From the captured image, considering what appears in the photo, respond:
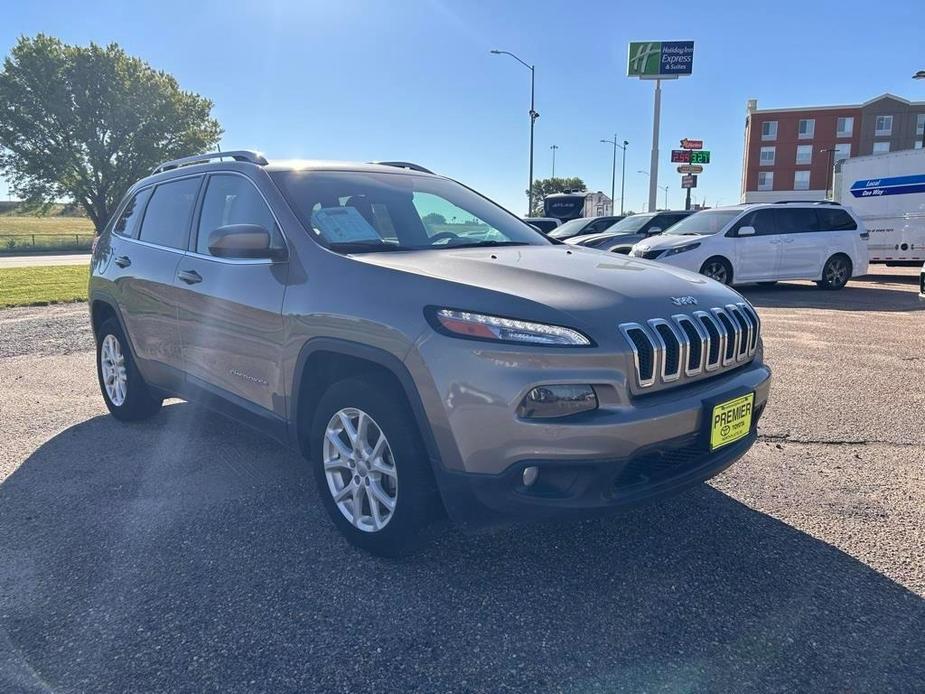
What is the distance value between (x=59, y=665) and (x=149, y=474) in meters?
1.76

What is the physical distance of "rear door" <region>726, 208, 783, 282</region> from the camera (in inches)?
480

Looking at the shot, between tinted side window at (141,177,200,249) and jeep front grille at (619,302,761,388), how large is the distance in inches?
112

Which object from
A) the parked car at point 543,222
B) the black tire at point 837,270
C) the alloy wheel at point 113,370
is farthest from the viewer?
the black tire at point 837,270

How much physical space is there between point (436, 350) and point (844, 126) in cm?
6926

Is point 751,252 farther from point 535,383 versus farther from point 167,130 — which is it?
point 167,130

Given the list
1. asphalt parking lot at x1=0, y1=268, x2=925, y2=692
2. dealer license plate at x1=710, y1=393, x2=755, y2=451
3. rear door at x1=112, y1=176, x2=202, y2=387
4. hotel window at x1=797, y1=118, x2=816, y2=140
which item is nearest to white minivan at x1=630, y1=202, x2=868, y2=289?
asphalt parking lot at x1=0, y1=268, x2=925, y2=692

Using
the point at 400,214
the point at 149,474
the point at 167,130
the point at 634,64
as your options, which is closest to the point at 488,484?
the point at 400,214

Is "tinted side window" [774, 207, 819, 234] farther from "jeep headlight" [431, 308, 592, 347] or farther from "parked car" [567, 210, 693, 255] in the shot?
"jeep headlight" [431, 308, 592, 347]

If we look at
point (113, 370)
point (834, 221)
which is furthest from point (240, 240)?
point (834, 221)

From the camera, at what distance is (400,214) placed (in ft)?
11.9

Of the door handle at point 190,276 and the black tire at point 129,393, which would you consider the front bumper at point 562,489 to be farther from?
the black tire at point 129,393

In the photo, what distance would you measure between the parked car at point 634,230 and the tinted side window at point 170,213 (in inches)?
470

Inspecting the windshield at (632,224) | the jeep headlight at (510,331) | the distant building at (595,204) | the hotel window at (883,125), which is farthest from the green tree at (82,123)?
the hotel window at (883,125)

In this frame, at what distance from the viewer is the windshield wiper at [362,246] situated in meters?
3.09
